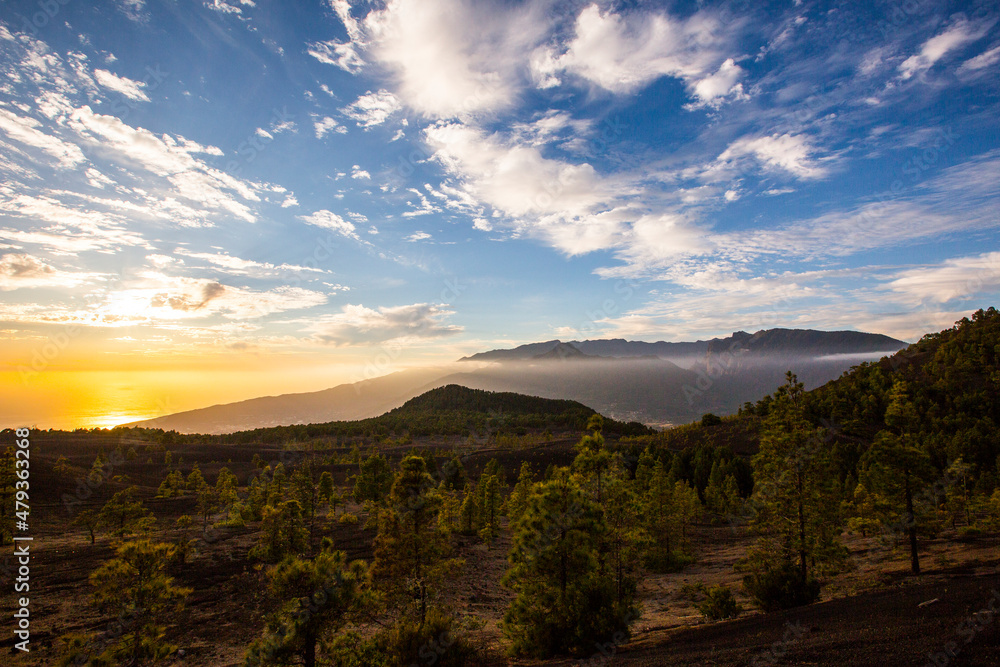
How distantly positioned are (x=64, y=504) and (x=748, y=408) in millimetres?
172189

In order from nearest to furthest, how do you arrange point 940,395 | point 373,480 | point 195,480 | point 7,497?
point 7,497
point 373,480
point 195,480
point 940,395

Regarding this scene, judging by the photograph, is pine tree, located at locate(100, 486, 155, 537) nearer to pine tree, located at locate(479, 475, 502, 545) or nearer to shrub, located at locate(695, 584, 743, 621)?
pine tree, located at locate(479, 475, 502, 545)

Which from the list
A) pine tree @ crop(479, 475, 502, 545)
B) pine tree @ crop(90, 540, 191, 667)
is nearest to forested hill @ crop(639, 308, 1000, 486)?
pine tree @ crop(479, 475, 502, 545)

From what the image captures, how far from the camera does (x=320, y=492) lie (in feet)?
206

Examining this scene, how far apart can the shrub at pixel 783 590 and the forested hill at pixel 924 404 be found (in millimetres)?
63993

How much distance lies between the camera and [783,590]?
22.0 meters

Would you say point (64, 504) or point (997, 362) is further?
point (997, 362)

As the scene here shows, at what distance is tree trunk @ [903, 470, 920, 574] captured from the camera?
24.9 meters

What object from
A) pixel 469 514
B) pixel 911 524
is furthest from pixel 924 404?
pixel 469 514

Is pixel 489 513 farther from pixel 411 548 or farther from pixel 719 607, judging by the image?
pixel 411 548

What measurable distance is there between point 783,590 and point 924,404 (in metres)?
113

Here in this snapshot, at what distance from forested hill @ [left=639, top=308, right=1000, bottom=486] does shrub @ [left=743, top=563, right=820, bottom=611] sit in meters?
64.0

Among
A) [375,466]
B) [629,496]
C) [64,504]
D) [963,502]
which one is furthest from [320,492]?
[963,502]

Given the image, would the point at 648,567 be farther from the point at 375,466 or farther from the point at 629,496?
the point at 375,466
